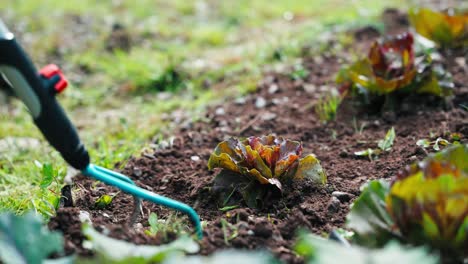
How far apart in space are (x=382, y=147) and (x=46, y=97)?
157 cm

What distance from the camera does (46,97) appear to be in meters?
Answer: 1.75

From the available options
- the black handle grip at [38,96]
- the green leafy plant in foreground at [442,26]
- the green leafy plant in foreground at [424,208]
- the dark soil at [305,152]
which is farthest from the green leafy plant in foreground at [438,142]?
the black handle grip at [38,96]

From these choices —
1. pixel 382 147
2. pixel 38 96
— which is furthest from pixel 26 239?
Answer: pixel 382 147

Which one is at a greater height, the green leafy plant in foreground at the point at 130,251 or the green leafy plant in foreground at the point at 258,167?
the green leafy plant in foreground at the point at 130,251

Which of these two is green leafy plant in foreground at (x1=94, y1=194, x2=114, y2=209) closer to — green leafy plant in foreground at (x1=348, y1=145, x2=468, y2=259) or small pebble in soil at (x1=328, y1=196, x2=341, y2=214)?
small pebble in soil at (x1=328, y1=196, x2=341, y2=214)

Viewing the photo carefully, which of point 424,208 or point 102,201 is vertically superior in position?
point 424,208

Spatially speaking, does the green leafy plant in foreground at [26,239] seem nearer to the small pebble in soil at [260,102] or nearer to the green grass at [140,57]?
the green grass at [140,57]

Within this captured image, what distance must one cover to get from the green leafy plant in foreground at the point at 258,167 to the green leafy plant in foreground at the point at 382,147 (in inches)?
18.0

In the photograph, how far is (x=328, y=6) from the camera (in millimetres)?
6402

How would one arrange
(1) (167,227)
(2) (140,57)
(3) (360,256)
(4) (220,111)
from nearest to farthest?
(3) (360,256) → (1) (167,227) → (4) (220,111) → (2) (140,57)

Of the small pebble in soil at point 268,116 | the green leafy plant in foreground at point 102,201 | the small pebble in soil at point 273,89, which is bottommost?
the small pebble in soil at point 268,116

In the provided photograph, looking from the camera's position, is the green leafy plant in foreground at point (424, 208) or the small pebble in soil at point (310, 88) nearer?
the green leafy plant in foreground at point (424, 208)

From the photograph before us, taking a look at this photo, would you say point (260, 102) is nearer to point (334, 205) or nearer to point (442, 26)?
point (442, 26)

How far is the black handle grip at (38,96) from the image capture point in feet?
5.52
